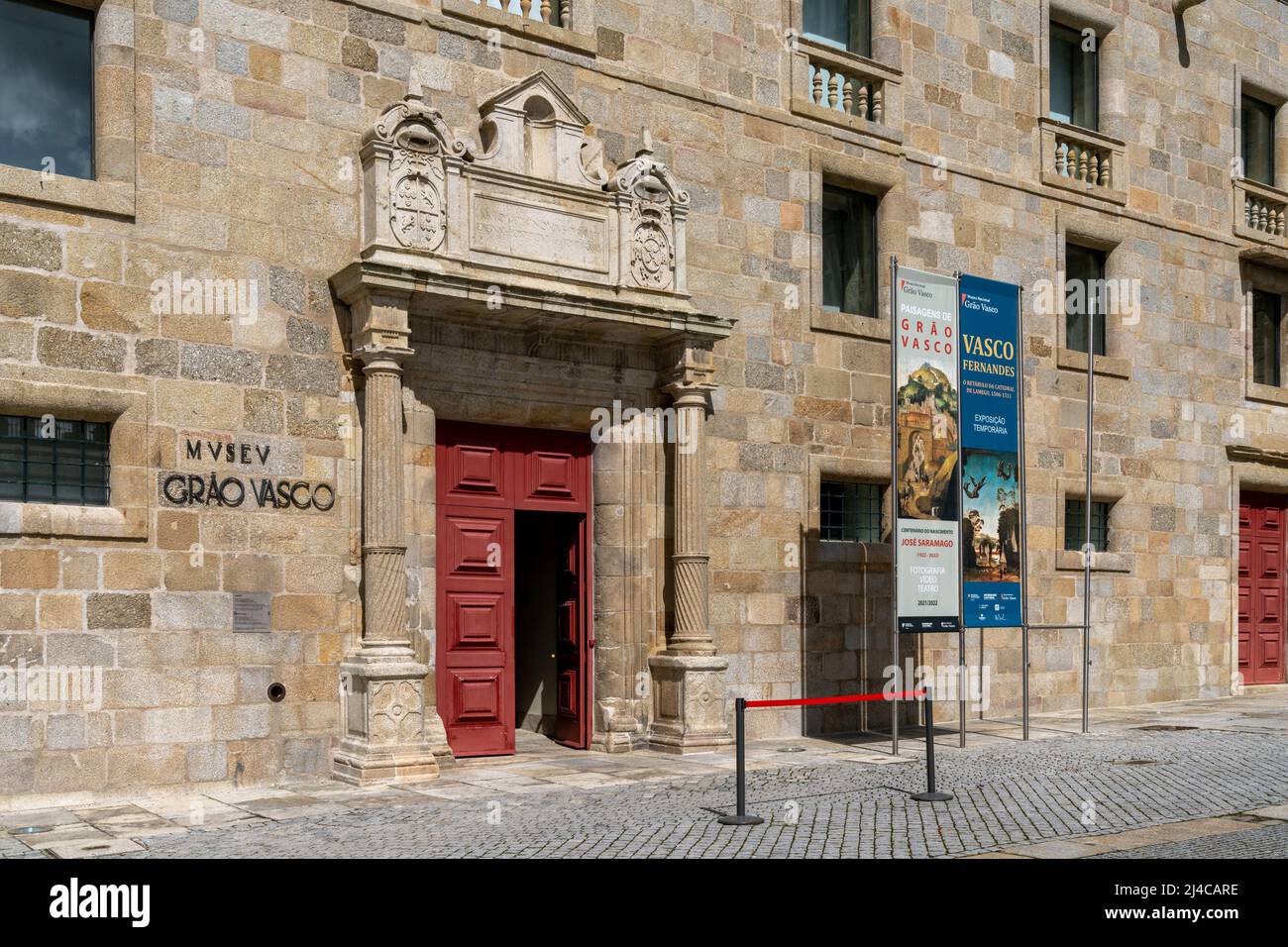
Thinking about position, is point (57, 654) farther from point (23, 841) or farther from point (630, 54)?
point (630, 54)

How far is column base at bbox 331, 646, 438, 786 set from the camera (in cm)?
1059

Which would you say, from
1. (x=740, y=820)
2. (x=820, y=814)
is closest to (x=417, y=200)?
(x=740, y=820)

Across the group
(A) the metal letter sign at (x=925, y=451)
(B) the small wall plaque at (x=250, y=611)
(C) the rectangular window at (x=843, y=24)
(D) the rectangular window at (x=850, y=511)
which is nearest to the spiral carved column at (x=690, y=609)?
(A) the metal letter sign at (x=925, y=451)

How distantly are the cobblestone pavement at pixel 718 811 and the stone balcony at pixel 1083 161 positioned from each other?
24.9 ft

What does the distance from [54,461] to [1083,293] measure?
12529 mm

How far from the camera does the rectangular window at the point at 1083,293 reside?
17484mm

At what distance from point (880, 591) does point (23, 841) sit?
9.05 metres

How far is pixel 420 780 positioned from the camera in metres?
10.6

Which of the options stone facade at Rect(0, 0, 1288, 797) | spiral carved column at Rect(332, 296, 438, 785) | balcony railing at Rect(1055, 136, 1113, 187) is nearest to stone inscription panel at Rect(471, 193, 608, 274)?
stone facade at Rect(0, 0, 1288, 797)

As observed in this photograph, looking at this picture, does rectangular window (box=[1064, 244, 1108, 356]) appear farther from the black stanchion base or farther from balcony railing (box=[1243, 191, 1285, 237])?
the black stanchion base

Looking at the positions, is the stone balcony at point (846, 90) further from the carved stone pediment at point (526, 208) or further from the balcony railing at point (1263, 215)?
the balcony railing at point (1263, 215)

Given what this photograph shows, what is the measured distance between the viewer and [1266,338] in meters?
20.2

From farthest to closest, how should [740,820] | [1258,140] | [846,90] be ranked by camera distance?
1. [1258,140]
2. [846,90]
3. [740,820]

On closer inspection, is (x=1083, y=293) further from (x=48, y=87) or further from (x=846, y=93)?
(x=48, y=87)
